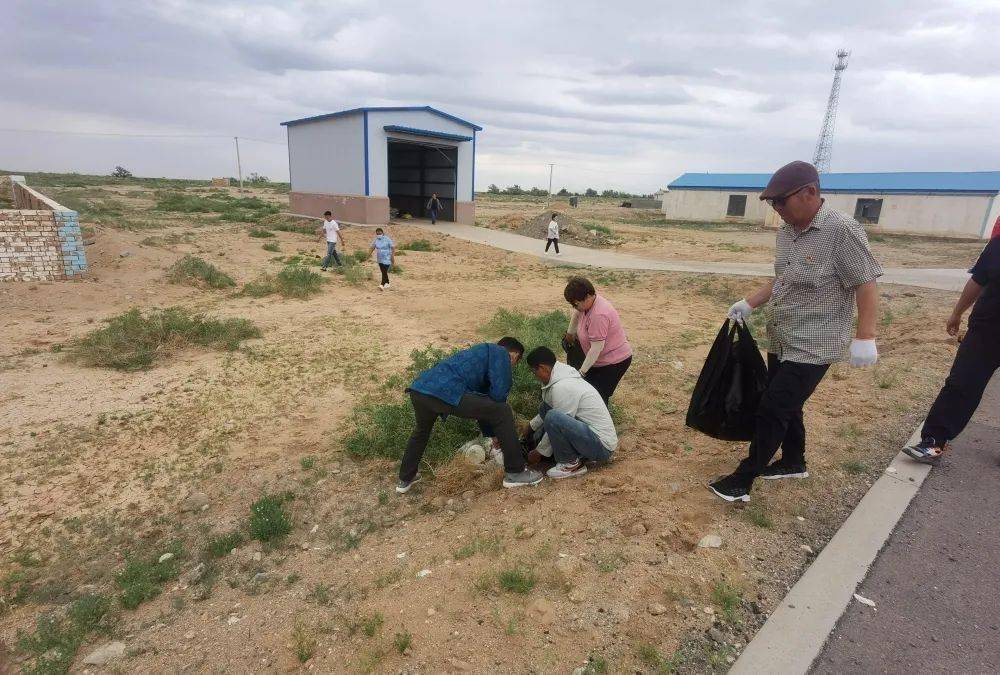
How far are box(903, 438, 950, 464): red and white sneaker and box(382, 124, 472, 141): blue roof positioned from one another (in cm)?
1999

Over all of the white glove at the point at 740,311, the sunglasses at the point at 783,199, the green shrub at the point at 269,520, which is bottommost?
the green shrub at the point at 269,520

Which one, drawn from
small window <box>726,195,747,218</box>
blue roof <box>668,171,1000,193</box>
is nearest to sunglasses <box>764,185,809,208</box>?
blue roof <box>668,171,1000,193</box>

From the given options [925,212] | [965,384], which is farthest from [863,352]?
[925,212]

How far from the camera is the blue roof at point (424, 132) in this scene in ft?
67.1

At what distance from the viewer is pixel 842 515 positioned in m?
3.14

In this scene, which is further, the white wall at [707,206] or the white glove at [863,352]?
the white wall at [707,206]

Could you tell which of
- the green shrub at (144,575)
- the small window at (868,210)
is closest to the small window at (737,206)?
the small window at (868,210)

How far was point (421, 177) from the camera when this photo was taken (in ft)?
88.8

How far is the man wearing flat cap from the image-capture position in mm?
2736

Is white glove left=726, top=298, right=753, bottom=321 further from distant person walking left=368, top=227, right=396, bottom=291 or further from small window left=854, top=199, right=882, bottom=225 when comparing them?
small window left=854, top=199, right=882, bottom=225

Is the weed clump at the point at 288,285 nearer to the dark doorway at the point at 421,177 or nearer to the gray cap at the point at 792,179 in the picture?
the gray cap at the point at 792,179

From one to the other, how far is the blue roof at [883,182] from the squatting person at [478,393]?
26331mm

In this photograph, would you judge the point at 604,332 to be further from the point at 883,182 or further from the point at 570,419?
the point at 883,182

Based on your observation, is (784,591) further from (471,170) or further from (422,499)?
(471,170)
